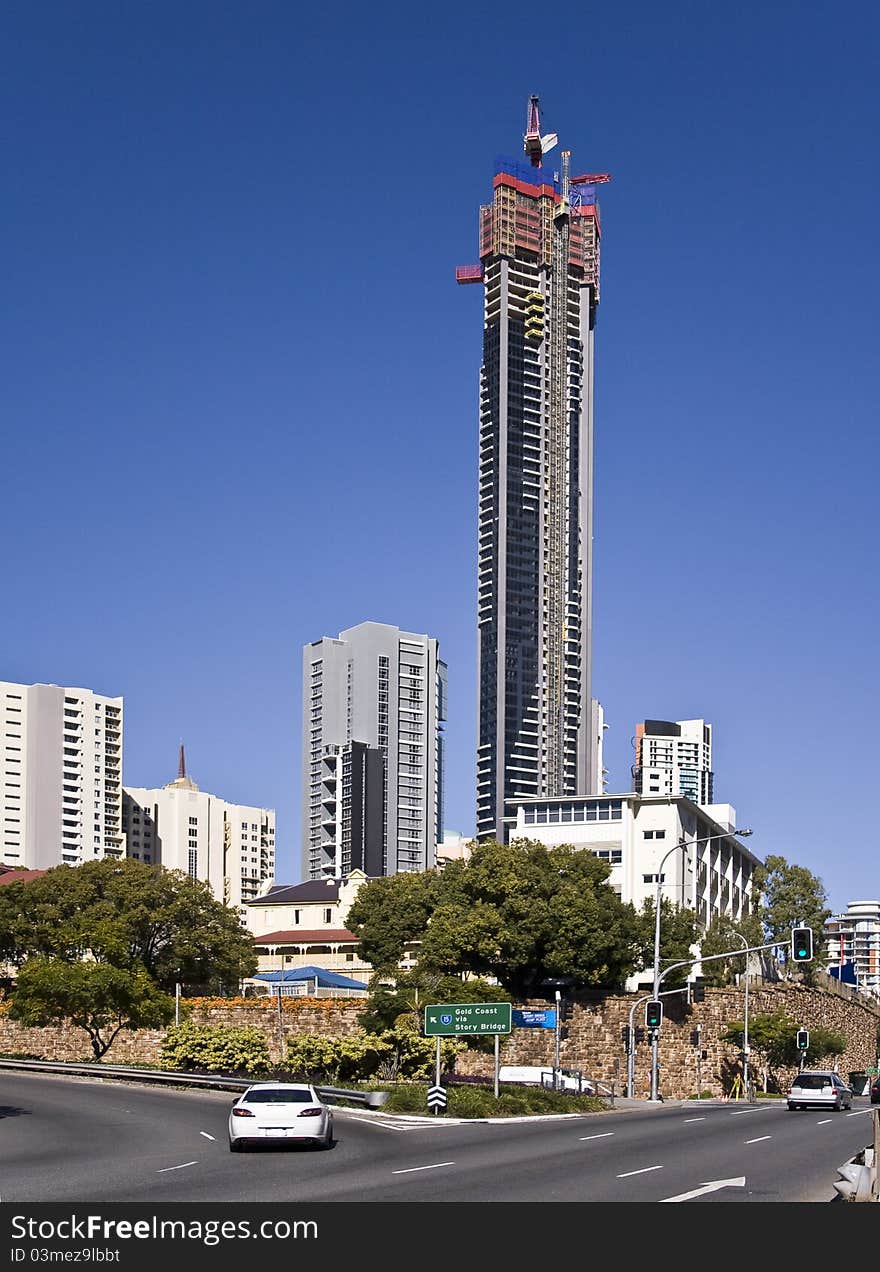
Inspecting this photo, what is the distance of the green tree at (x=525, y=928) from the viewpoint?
79875 mm

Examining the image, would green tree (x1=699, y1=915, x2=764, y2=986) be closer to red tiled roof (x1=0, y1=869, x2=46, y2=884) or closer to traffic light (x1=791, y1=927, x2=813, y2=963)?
traffic light (x1=791, y1=927, x2=813, y2=963)

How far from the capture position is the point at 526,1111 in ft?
152

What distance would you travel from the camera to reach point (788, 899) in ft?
359

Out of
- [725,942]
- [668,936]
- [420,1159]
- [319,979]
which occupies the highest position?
[420,1159]

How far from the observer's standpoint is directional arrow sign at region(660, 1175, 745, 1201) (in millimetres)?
20211

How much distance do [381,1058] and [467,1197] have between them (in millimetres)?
33889

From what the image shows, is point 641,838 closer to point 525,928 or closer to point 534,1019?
point 525,928

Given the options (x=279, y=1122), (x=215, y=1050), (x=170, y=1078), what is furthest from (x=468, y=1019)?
(x=279, y=1122)

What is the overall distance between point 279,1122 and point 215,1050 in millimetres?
30344

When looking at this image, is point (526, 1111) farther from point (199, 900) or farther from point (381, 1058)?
point (199, 900)

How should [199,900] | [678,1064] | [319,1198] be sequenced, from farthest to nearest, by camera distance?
1. [199,900]
2. [678,1064]
3. [319,1198]
